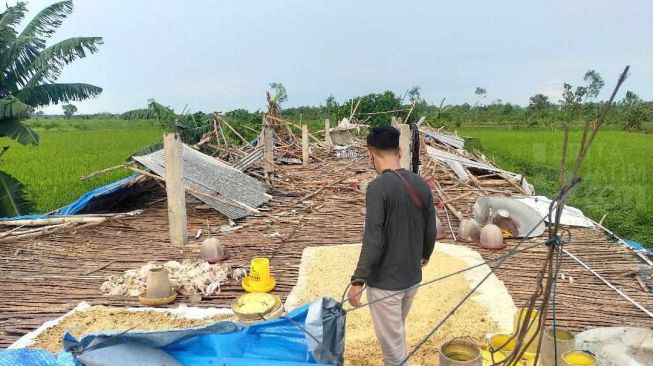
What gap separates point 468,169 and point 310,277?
22.9ft

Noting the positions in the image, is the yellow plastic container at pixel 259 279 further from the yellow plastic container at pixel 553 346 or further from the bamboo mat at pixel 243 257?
the yellow plastic container at pixel 553 346

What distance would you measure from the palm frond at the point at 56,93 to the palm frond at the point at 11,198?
1406 mm

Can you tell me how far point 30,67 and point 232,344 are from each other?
7.87 meters

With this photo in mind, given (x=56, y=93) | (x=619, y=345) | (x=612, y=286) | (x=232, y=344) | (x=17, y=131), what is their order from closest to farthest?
(x=232, y=344) → (x=619, y=345) → (x=612, y=286) → (x=17, y=131) → (x=56, y=93)

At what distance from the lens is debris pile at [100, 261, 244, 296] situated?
4.43 m

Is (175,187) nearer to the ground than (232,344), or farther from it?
farther from it

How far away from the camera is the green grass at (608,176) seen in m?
8.04

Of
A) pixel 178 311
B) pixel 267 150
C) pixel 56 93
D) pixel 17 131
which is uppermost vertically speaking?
pixel 56 93

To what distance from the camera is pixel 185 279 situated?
4.50 metres

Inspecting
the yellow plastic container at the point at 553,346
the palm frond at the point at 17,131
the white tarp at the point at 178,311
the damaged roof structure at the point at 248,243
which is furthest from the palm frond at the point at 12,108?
the yellow plastic container at the point at 553,346

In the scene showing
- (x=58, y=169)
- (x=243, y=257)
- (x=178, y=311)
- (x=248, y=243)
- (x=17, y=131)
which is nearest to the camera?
(x=178, y=311)

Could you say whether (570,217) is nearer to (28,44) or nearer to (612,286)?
(612,286)

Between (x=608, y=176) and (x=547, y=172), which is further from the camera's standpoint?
(x=547, y=172)

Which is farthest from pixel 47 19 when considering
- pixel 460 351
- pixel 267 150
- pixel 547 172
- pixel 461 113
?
pixel 461 113
